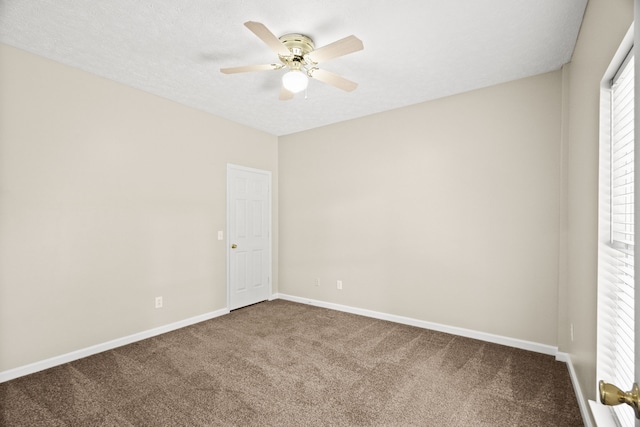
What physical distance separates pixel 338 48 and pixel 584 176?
1926 mm

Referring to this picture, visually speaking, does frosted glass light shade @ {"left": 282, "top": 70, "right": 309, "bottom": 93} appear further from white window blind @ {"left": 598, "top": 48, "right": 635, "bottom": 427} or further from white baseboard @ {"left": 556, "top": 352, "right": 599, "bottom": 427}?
white baseboard @ {"left": 556, "top": 352, "right": 599, "bottom": 427}

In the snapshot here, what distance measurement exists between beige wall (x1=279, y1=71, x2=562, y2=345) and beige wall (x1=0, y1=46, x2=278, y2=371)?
5.03 ft

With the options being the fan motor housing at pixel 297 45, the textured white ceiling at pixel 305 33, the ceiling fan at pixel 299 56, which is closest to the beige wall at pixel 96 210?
the textured white ceiling at pixel 305 33

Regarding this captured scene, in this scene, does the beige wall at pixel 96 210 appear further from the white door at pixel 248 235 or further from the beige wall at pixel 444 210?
the beige wall at pixel 444 210

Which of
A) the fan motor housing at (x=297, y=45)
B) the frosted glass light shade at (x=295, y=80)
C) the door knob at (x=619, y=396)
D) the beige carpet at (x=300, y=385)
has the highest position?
the fan motor housing at (x=297, y=45)

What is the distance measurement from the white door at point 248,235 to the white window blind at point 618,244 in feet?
12.8

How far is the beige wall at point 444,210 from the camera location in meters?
3.04

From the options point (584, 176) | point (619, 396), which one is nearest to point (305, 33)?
point (584, 176)

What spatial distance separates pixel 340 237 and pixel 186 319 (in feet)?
7.47

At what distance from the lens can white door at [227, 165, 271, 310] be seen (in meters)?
4.39

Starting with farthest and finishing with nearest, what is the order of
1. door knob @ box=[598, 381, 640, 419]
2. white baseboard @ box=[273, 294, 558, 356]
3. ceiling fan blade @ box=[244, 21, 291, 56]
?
1. white baseboard @ box=[273, 294, 558, 356]
2. ceiling fan blade @ box=[244, 21, 291, 56]
3. door knob @ box=[598, 381, 640, 419]

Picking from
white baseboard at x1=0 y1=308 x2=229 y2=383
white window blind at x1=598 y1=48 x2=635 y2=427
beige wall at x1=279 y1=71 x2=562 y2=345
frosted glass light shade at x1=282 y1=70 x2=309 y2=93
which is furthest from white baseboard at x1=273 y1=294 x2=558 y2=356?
frosted glass light shade at x1=282 y1=70 x2=309 y2=93

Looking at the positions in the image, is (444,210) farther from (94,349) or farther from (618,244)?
(94,349)

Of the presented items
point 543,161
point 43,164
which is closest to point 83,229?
point 43,164
